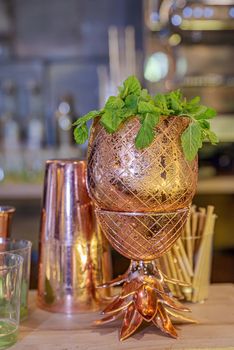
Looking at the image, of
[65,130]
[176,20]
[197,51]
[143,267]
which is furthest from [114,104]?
[65,130]

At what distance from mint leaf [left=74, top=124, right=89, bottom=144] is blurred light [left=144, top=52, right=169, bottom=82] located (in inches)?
80.4

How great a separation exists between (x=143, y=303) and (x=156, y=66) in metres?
2.15

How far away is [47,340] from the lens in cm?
82

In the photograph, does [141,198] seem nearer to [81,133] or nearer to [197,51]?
[81,133]

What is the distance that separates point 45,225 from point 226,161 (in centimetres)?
214

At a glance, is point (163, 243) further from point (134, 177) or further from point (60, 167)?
point (60, 167)

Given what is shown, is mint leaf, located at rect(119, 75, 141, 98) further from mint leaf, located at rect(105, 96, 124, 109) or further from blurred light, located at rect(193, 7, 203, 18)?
blurred light, located at rect(193, 7, 203, 18)

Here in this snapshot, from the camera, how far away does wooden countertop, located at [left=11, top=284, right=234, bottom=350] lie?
2.60 feet

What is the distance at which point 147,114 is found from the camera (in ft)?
2.55

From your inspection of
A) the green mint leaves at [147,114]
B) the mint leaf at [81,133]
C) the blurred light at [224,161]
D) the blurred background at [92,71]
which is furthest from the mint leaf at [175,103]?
the blurred light at [224,161]

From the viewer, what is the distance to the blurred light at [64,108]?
335 centimetres

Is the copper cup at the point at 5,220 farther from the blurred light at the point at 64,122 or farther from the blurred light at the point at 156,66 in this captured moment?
the blurred light at the point at 64,122

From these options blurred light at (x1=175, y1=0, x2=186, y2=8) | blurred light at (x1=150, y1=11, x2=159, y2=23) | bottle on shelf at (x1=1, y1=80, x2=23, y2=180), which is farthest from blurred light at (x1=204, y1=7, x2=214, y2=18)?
bottle on shelf at (x1=1, y1=80, x2=23, y2=180)

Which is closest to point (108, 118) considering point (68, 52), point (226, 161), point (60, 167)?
point (60, 167)
